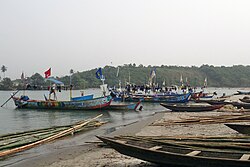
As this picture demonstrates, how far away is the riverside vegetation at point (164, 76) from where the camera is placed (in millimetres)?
138250

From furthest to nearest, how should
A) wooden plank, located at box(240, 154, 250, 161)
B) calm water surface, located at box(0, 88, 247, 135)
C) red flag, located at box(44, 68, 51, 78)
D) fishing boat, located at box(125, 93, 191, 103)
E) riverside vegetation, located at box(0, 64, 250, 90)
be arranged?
riverside vegetation, located at box(0, 64, 250, 90)
fishing boat, located at box(125, 93, 191, 103)
red flag, located at box(44, 68, 51, 78)
calm water surface, located at box(0, 88, 247, 135)
wooden plank, located at box(240, 154, 250, 161)

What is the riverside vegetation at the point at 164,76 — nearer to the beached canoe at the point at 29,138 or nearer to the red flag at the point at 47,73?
the red flag at the point at 47,73

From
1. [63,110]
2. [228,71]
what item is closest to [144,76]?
[228,71]

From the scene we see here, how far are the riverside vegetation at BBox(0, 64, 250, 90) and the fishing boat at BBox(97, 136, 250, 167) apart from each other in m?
122

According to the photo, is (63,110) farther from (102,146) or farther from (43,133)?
(102,146)

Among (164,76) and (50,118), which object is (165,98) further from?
(164,76)

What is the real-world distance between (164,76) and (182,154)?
484 ft

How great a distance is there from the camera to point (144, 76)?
504ft

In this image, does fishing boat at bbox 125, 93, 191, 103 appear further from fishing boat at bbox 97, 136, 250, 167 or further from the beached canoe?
fishing boat at bbox 97, 136, 250, 167

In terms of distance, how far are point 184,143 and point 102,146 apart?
5.04 meters

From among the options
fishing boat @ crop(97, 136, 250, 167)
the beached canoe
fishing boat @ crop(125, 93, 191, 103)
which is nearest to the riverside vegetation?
fishing boat @ crop(125, 93, 191, 103)

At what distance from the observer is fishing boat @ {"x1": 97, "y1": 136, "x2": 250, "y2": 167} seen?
631 centimetres

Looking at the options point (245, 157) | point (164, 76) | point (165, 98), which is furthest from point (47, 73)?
point (164, 76)

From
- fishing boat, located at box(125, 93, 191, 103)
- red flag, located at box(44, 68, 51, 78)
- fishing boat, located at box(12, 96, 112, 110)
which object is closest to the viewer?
fishing boat, located at box(12, 96, 112, 110)
